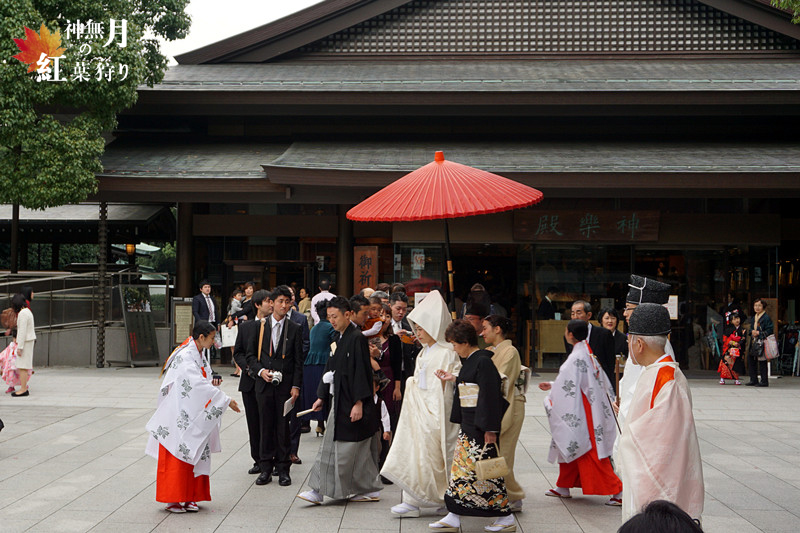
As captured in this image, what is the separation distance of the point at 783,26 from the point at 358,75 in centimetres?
1003

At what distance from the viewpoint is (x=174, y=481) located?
5.98m

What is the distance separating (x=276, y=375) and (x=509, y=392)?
7.43ft

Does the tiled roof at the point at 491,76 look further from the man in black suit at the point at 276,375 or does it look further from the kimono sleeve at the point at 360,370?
the kimono sleeve at the point at 360,370

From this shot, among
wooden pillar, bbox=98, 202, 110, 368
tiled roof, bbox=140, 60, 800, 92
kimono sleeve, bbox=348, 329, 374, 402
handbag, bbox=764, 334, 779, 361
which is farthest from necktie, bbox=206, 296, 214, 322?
handbag, bbox=764, 334, 779, 361

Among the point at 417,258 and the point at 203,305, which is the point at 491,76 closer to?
Result: the point at 417,258

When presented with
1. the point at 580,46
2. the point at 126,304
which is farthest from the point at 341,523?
the point at 580,46

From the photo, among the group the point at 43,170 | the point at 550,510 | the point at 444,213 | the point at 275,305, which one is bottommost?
the point at 550,510

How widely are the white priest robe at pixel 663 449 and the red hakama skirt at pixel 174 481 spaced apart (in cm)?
363

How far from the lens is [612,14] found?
18422 mm

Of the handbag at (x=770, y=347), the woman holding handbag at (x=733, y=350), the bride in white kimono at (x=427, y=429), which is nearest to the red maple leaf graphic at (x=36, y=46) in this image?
the bride in white kimono at (x=427, y=429)

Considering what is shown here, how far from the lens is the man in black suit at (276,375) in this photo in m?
7.03

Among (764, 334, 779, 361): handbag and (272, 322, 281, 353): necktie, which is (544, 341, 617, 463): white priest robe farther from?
(764, 334, 779, 361): handbag

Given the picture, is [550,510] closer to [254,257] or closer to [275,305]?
[275,305]

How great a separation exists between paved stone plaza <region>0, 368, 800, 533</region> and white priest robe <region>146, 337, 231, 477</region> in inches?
20.3
